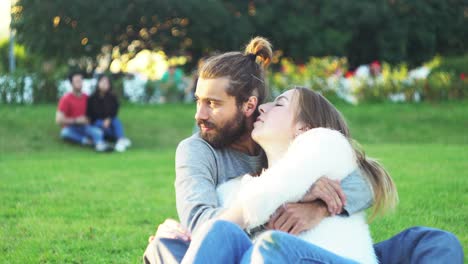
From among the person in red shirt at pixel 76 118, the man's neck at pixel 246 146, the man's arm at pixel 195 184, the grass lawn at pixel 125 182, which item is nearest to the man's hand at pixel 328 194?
the man's arm at pixel 195 184

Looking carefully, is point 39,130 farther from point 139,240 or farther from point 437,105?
point 139,240

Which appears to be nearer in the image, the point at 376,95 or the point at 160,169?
the point at 160,169

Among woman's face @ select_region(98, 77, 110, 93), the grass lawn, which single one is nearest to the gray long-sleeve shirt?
the grass lawn

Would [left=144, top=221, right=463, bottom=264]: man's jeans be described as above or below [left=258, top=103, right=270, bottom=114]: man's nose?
below

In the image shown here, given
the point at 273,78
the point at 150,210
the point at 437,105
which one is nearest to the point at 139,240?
the point at 150,210

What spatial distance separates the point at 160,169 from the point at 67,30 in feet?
82.6

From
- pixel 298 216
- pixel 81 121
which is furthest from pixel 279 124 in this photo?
pixel 81 121

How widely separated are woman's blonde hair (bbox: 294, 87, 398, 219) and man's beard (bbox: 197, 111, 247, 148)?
0.47 m

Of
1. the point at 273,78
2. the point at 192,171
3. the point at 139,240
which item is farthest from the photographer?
the point at 273,78

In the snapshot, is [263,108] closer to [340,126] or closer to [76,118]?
[340,126]

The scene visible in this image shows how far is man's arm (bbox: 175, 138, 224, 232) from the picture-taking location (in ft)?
13.2

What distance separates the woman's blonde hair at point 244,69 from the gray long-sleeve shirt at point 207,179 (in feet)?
1.09

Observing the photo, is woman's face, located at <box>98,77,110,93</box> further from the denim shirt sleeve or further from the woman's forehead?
the denim shirt sleeve

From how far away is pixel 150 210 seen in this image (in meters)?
8.45
